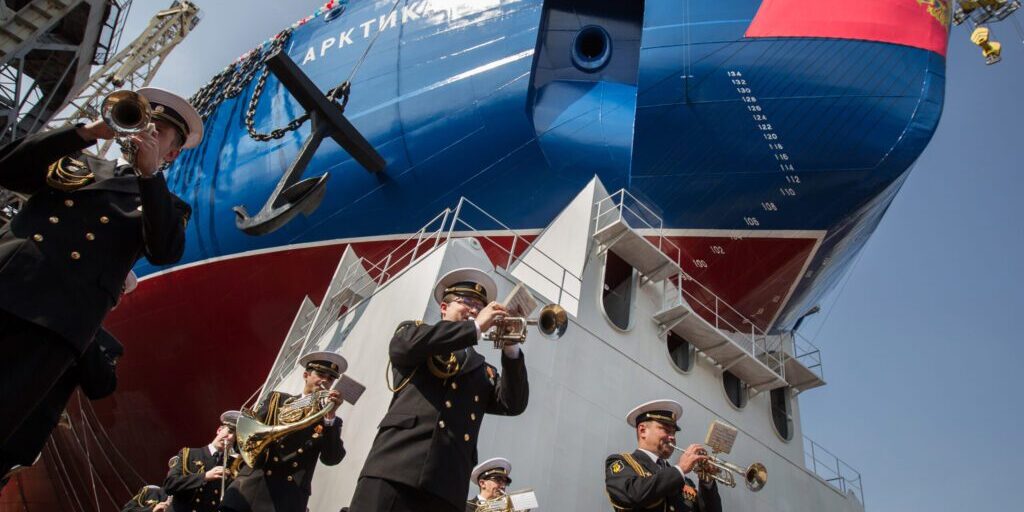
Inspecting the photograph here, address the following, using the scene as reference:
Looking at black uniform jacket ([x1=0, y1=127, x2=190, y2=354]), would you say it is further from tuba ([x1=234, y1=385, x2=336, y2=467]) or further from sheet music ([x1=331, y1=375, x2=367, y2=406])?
sheet music ([x1=331, y1=375, x2=367, y2=406])

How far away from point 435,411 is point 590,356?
13.0 ft

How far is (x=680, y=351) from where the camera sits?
8.92 m

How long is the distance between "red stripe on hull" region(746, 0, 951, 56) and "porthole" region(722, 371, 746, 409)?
4471 millimetres

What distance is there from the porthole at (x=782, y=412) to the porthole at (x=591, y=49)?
5.37 m

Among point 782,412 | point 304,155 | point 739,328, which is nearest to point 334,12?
point 304,155

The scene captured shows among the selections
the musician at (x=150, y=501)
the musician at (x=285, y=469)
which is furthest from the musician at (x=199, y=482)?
the musician at (x=285, y=469)

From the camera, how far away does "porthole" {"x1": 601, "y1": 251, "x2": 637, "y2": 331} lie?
834 centimetres

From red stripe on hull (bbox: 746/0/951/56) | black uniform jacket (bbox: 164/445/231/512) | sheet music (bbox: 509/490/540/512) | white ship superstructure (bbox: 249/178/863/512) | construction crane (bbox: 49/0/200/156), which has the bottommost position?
black uniform jacket (bbox: 164/445/231/512)

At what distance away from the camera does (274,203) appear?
27.3 ft

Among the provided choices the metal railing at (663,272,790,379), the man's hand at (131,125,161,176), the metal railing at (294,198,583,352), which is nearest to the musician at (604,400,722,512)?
the metal railing at (294,198,583,352)

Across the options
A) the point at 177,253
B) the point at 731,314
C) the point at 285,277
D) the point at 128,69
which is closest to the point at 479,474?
the point at 177,253

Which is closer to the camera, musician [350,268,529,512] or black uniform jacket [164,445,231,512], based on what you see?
musician [350,268,529,512]

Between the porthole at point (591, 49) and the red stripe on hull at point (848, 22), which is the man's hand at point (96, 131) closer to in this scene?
the red stripe on hull at point (848, 22)

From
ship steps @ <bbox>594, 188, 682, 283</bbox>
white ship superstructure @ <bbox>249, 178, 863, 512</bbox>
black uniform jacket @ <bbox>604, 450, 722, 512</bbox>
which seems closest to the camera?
black uniform jacket @ <bbox>604, 450, 722, 512</bbox>
